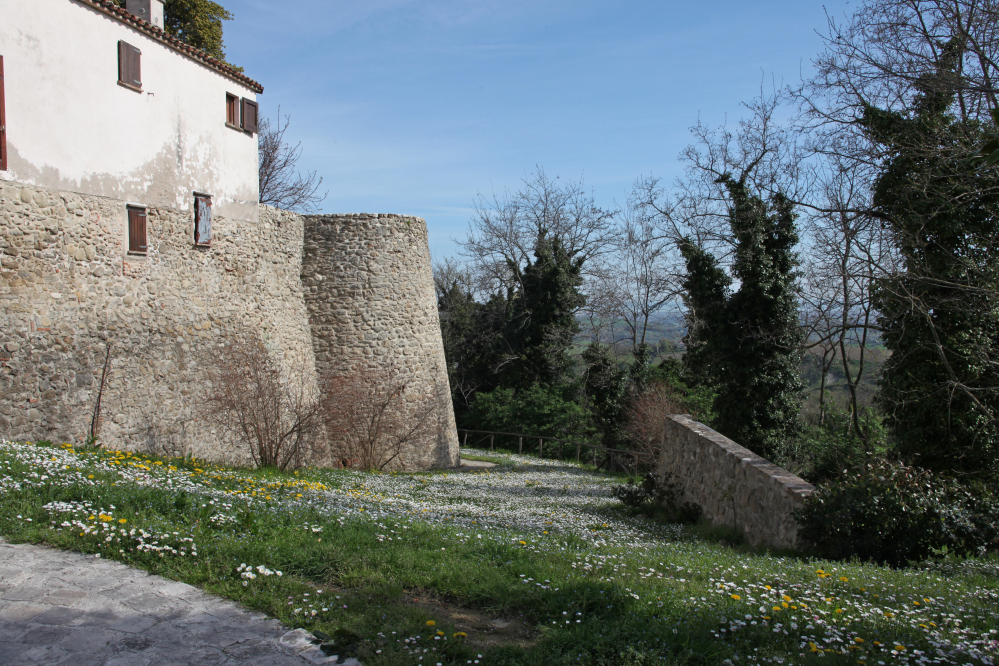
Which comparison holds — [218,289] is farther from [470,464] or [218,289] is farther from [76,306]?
[470,464]

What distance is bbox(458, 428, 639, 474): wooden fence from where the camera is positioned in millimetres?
23016

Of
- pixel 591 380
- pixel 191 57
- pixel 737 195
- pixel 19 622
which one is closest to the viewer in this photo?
pixel 19 622

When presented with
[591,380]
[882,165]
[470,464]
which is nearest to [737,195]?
[882,165]

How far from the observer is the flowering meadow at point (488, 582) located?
389cm

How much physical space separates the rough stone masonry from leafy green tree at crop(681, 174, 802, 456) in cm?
857

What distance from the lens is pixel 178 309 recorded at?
12.8 meters

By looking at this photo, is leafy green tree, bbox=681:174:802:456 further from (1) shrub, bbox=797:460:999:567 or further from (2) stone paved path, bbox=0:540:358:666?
(2) stone paved path, bbox=0:540:358:666

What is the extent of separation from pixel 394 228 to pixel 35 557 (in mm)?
13726

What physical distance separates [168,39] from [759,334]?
1643 cm

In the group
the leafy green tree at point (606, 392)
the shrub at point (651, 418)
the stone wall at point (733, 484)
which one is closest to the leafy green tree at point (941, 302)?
the stone wall at point (733, 484)

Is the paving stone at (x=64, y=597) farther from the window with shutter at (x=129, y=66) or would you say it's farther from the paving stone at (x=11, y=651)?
the window with shutter at (x=129, y=66)

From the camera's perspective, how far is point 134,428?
38.5 feet

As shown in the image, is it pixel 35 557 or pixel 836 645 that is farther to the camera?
pixel 35 557

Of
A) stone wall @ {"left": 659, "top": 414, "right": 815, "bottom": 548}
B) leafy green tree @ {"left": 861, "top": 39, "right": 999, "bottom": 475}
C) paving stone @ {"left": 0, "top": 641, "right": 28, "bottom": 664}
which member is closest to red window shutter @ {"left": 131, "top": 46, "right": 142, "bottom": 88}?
paving stone @ {"left": 0, "top": 641, "right": 28, "bottom": 664}
